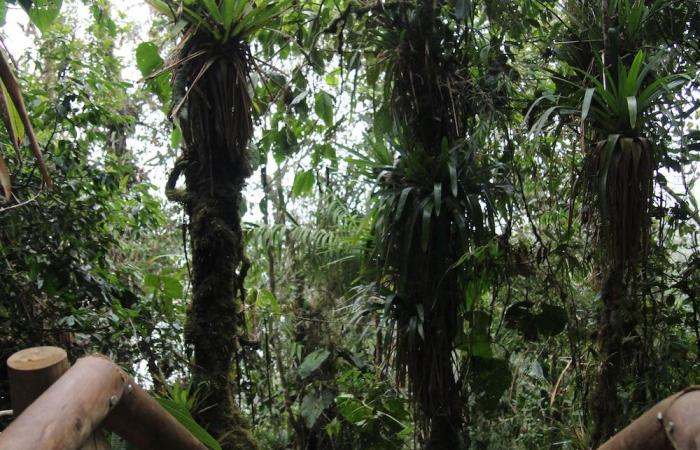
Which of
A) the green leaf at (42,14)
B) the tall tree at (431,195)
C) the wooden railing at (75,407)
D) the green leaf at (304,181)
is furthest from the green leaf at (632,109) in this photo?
the green leaf at (42,14)

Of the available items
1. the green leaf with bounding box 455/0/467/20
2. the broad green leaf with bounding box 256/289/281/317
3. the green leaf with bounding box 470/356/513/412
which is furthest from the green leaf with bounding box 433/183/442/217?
the broad green leaf with bounding box 256/289/281/317

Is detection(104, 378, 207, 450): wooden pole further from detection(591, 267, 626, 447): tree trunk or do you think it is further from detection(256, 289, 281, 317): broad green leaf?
detection(256, 289, 281, 317): broad green leaf

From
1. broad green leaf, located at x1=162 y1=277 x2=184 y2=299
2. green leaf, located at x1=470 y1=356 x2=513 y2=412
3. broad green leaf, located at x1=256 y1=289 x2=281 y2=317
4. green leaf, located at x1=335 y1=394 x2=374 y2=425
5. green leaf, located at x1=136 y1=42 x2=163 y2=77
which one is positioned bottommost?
green leaf, located at x1=335 y1=394 x2=374 y2=425

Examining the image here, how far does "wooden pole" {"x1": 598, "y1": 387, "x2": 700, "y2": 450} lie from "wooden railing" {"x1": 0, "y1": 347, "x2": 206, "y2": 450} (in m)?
0.77

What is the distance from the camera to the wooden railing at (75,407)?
813mm

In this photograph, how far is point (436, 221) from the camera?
2941mm

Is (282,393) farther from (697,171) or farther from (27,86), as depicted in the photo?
(697,171)

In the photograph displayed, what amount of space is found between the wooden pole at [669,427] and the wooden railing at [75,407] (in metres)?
0.77

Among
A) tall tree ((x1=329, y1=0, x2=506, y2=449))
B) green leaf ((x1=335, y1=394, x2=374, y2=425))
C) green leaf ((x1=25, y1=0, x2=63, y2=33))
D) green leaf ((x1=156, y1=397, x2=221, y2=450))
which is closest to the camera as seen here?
green leaf ((x1=156, y1=397, x2=221, y2=450))

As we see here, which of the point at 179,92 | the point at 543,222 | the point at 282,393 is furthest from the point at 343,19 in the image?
the point at 282,393

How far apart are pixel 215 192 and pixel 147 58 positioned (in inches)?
26.4

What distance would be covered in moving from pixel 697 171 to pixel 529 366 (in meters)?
1.40

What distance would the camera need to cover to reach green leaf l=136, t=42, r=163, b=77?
2.82m

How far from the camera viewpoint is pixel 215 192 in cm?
274
